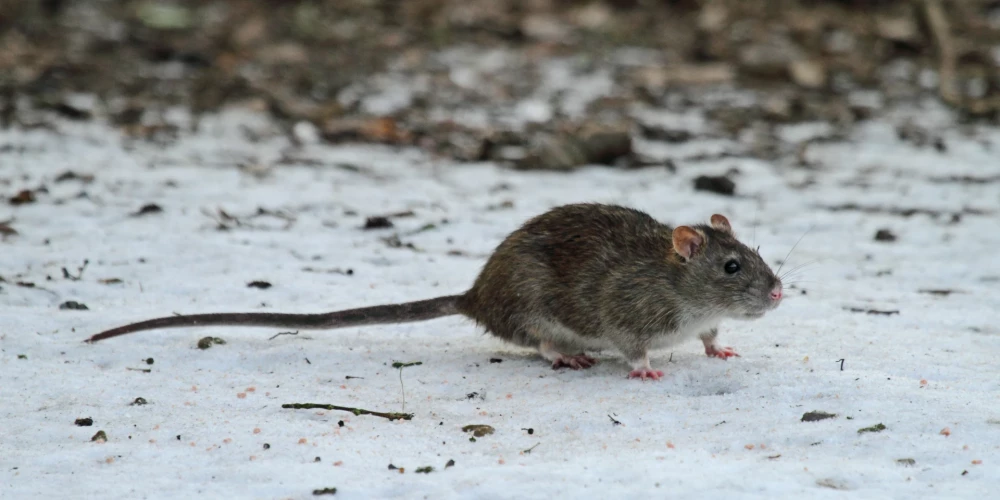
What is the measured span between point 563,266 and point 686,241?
55 cm

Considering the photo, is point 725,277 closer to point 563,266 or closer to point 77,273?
point 563,266

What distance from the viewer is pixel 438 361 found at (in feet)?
16.7

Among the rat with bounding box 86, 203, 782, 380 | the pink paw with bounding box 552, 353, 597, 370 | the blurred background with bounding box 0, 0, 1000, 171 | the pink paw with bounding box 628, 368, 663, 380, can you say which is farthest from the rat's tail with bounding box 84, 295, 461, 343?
the blurred background with bounding box 0, 0, 1000, 171

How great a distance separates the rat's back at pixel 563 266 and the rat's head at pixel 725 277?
0.15 metres

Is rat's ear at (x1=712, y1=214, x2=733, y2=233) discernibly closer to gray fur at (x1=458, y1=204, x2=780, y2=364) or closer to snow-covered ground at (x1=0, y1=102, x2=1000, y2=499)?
gray fur at (x1=458, y1=204, x2=780, y2=364)

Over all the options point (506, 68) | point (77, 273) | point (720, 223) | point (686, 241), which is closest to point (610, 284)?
point (686, 241)

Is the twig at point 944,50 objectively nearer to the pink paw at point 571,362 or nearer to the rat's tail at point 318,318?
the pink paw at point 571,362

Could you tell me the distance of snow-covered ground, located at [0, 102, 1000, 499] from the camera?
376cm

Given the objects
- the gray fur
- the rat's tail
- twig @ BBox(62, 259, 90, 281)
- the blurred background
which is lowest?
twig @ BBox(62, 259, 90, 281)

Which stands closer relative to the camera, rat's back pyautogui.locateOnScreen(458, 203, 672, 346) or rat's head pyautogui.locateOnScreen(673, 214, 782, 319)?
rat's head pyautogui.locateOnScreen(673, 214, 782, 319)

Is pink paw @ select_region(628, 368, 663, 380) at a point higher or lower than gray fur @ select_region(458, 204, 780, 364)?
lower

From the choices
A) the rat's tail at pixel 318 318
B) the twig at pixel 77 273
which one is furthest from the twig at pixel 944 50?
the twig at pixel 77 273

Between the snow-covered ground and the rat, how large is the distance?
0.52 ft

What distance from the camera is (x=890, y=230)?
759 cm
